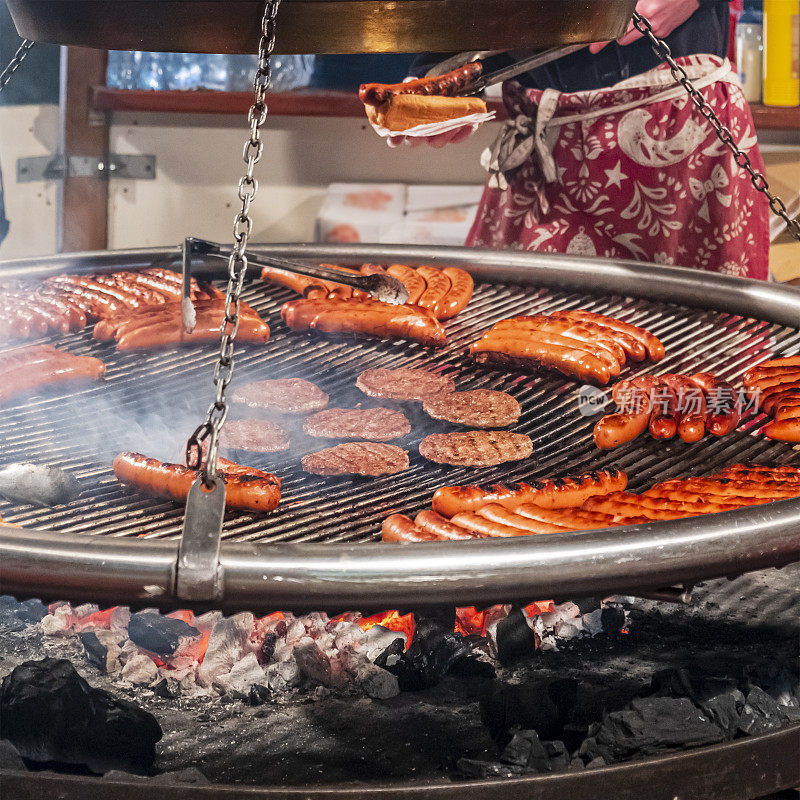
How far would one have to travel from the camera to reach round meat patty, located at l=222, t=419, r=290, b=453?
2.29 metres

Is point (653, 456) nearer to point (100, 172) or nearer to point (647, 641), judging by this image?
point (647, 641)

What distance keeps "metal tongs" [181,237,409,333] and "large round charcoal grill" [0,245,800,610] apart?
0.52 ft

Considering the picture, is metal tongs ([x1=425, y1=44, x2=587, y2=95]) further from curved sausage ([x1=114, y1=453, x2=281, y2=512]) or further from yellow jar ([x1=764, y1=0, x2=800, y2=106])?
yellow jar ([x1=764, y1=0, x2=800, y2=106])

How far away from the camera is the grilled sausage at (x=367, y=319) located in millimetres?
2926

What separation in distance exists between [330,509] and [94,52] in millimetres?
4864

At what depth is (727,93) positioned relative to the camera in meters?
3.80

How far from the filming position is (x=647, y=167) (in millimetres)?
3830

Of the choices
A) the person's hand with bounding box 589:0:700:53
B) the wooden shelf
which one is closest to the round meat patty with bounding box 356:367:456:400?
the person's hand with bounding box 589:0:700:53

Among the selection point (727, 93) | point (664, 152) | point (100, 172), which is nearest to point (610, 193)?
point (664, 152)

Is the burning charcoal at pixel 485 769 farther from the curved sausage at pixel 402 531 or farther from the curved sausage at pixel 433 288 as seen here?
the curved sausage at pixel 433 288

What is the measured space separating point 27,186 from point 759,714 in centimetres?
554

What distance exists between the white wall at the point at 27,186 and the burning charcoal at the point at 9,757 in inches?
177

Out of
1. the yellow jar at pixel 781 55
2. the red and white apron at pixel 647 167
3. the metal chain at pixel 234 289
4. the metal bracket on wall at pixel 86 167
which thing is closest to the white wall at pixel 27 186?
the metal bracket on wall at pixel 86 167

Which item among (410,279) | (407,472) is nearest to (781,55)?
(410,279)
